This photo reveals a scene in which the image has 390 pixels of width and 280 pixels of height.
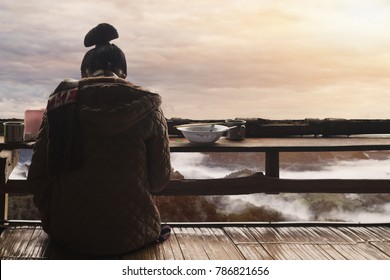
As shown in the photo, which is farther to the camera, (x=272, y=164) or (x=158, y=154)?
(x=272, y=164)

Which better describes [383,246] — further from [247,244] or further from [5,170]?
[5,170]

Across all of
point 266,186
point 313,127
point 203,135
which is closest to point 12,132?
point 203,135

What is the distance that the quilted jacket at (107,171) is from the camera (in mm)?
2701

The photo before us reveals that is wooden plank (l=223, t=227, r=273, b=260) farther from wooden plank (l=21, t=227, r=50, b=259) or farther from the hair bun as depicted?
the hair bun

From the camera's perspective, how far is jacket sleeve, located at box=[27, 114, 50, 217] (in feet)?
9.56

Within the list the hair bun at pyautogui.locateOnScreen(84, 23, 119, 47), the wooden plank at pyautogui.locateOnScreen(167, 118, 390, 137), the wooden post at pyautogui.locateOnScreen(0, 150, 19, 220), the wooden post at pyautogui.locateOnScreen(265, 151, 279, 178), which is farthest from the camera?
the wooden plank at pyautogui.locateOnScreen(167, 118, 390, 137)

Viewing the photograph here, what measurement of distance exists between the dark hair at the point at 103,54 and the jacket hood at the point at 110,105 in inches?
6.9

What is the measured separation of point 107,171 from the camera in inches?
109

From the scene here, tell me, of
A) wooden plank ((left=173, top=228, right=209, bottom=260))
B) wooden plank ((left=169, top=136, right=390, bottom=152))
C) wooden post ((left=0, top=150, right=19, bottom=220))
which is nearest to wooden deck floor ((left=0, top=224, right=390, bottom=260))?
wooden plank ((left=173, top=228, right=209, bottom=260))

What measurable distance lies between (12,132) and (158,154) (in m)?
1.42

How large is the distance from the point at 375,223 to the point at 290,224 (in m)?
0.85

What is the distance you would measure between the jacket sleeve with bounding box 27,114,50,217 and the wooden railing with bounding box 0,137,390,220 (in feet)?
1.98

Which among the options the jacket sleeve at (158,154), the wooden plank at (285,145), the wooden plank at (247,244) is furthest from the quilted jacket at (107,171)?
the wooden plank at (247,244)

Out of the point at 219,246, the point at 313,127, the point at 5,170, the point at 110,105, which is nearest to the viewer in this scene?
the point at 110,105
